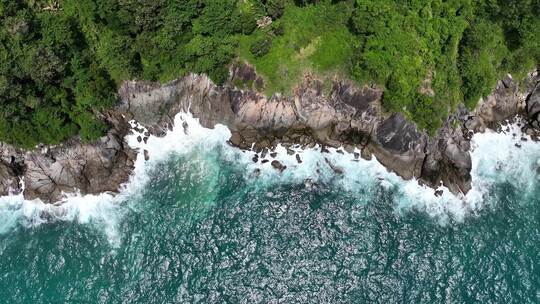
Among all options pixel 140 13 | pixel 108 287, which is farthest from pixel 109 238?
pixel 140 13

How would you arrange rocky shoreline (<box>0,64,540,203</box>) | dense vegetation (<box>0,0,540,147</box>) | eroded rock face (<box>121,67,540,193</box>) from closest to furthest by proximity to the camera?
dense vegetation (<box>0,0,540,147</box>)
rocky shoreline (<box>0,64,540,203</box>)
eroded rock face (<box>121,67,540,193</box>)

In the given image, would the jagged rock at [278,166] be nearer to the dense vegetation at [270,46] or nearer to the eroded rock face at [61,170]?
the dense vegetation at [270,46]

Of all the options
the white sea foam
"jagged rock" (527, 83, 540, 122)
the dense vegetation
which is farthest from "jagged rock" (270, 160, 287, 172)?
"jagged rock" (527, 83, 540, 122)

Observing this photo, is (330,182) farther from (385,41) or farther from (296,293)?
(385,41)

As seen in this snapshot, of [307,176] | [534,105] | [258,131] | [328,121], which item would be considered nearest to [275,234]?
[307,176]

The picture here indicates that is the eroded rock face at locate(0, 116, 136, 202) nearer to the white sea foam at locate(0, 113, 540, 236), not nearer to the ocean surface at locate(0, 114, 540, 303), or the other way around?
the white sea foam at locate(0, 113, 540, 236)

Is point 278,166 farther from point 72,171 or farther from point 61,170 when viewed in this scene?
point 61,170

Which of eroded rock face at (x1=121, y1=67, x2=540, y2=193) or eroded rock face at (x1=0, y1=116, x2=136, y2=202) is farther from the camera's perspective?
eroded rock face at (x1=121, y1=67, x2=540, y2=193)
